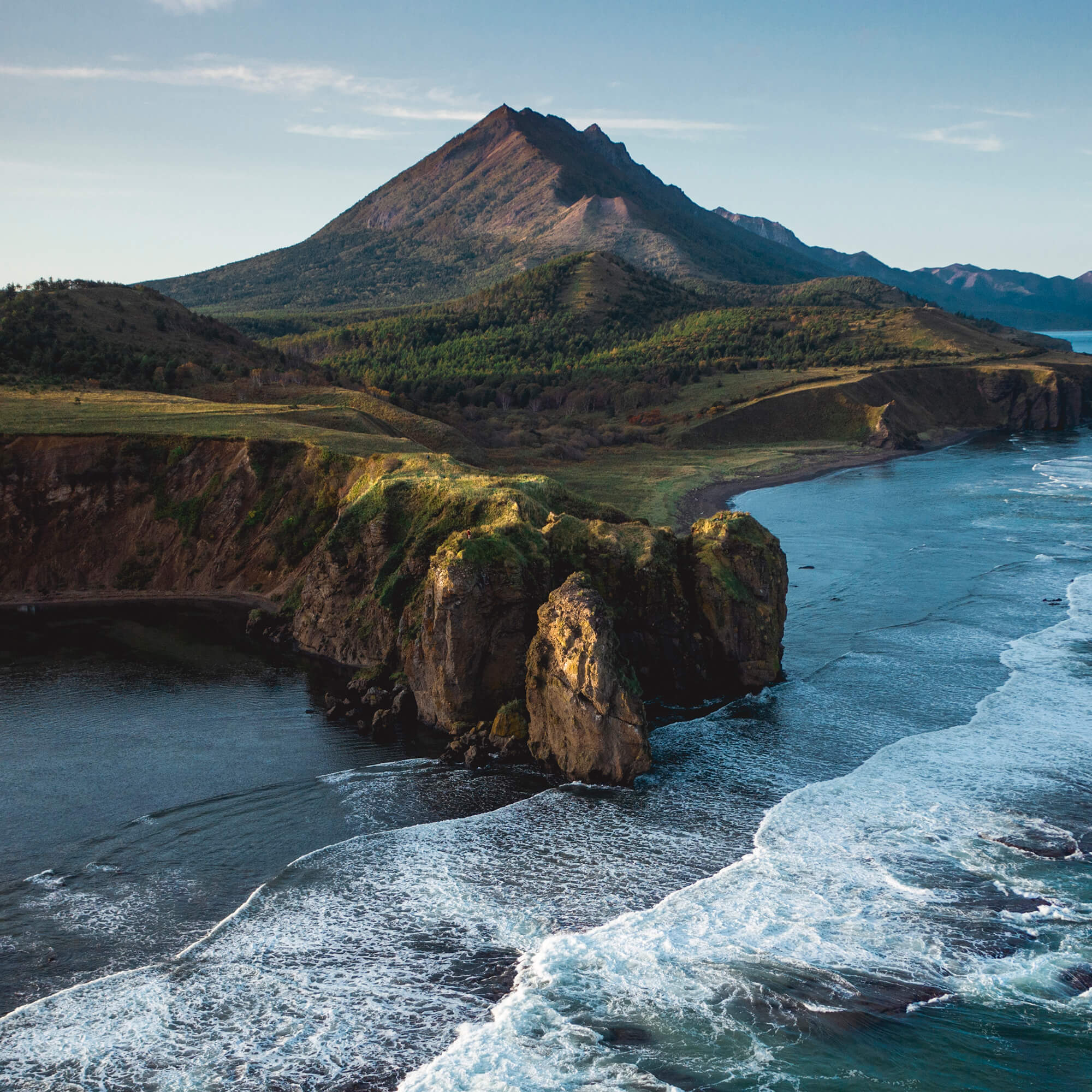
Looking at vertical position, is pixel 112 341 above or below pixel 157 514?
above

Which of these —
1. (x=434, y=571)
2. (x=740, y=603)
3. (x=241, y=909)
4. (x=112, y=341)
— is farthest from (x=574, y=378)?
(x=241, y=909)

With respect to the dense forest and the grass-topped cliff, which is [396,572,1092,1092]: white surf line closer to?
the grass-topped cliff

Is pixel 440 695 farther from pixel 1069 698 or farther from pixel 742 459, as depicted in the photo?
pixel 742 459

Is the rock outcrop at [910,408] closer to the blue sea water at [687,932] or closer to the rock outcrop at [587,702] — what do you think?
the blue sea water at [687,932]

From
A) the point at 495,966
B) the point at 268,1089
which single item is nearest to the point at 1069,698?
the point at 495,966

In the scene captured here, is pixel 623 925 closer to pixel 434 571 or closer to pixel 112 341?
pixel 434 571

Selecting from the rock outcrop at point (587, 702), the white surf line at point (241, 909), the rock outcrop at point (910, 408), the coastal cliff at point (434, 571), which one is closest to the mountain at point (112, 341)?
the coastal cliff at point (434, 571)
